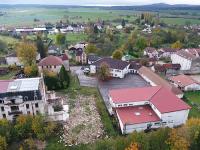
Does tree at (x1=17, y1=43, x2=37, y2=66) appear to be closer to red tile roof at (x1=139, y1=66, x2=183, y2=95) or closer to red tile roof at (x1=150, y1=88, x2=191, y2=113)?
red tile roof at (x1=139, y1=66, x2=183, y2=95)

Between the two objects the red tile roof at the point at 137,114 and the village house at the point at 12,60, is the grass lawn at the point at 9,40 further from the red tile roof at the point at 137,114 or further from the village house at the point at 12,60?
the red tile roof at the point at 137,114

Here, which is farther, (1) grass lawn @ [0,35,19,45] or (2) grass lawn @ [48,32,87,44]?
(2) grass lawn @ [48,32,87,44]

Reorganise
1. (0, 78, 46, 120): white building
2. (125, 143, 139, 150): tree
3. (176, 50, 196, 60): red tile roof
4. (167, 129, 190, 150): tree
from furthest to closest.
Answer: (176, 50, 196, 60): red tile roof < (0, 78, 46, 120): white building < (167, 129, 190, 150): tree < (125, 143, 139, 150): tree

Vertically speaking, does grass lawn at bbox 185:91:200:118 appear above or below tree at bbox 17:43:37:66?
below

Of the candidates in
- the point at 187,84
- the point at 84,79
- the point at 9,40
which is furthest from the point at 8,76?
the point at 9,40

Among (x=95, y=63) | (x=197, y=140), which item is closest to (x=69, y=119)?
(x=197, y=140)

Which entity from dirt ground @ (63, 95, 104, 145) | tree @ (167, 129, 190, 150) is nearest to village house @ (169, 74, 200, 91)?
dirt ground @ (63, 95, 104, 145)

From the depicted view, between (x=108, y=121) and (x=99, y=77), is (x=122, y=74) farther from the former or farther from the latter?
(x=108, y=121)

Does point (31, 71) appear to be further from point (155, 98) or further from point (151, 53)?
point (151, 53)
